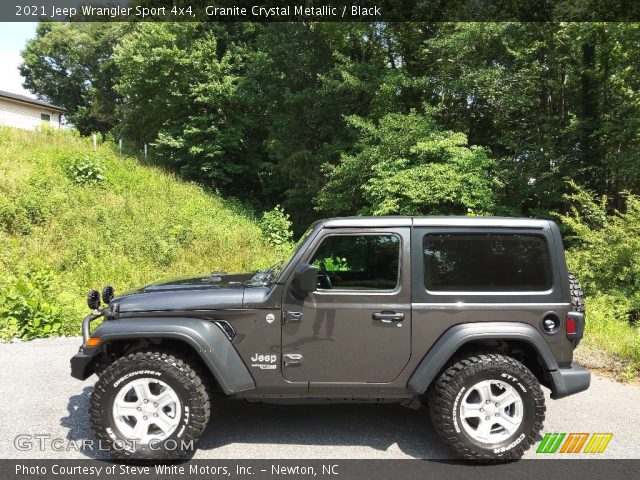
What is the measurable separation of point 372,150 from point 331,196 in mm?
2366

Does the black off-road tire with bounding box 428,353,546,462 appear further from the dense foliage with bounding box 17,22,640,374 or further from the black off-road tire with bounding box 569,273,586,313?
the dense foliage with bounding box 17,22,640,374

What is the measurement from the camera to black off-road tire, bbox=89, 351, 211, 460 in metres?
3.21

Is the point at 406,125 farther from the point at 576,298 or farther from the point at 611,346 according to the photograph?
the point at 576,298

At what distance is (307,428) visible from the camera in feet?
12.5

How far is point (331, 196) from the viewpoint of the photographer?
15.8 metres

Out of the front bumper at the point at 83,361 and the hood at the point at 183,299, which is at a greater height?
the hood at the point at 183,299

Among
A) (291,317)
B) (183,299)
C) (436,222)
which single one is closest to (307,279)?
(291,317)

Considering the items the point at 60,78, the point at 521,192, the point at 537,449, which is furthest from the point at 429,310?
the point at 60,78

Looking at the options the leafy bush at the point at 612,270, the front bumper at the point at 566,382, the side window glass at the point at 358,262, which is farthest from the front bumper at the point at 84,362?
the leafy bush at the point at 612,270

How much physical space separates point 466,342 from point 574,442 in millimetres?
1273

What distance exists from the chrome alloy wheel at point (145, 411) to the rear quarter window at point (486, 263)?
2.02 m

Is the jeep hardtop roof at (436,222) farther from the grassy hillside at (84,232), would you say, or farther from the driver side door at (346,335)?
the grassy hillside at (84,232)

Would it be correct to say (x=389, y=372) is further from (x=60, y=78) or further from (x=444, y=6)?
(x=60, y=78)

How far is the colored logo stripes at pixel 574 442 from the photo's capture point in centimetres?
348
